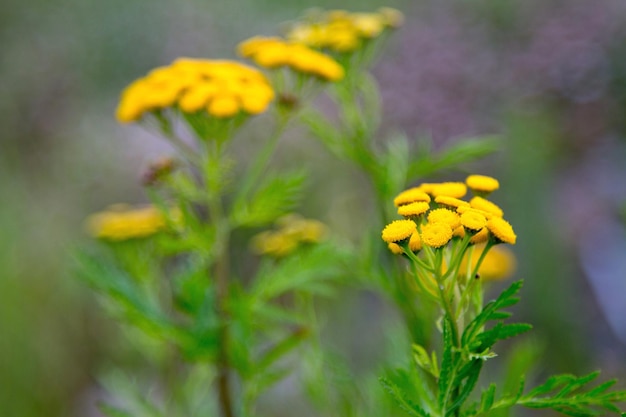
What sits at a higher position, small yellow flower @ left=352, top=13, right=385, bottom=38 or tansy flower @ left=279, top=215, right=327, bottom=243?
small yellow flower @ left=352, top=13, right=385, bottom=38

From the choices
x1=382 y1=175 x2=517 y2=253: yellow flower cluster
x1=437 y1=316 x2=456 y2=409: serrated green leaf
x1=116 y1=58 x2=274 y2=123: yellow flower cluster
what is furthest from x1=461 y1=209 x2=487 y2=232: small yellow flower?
x1=116 y1=58 x2=274 y2=123: yellow flower cluster

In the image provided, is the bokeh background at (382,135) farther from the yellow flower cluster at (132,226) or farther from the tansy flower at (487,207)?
the tansy flower at (487,207)

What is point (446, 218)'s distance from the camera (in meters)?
0.77

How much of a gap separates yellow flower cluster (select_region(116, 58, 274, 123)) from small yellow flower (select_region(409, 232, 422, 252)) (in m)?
0.57

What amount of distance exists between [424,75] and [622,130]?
1486 millimetres

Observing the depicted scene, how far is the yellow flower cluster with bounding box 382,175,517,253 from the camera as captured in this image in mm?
753

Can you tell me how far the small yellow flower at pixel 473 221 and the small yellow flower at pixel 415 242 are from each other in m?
0.06

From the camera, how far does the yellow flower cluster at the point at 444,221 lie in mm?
753

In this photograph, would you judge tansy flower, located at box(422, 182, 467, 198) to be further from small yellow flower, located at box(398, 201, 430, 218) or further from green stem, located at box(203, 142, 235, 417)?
green stem, located at box(203, 142, 235, 417)

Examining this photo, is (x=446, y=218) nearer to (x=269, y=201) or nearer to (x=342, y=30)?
(x=269, y=201)

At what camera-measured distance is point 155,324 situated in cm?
134

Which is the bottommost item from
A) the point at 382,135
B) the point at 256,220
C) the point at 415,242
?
the point at 382,135

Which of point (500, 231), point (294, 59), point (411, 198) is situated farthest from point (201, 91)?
point (500, 231)

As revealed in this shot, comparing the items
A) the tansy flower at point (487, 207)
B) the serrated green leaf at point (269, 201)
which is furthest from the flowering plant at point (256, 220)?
the tansy flower at point (487, 207)
